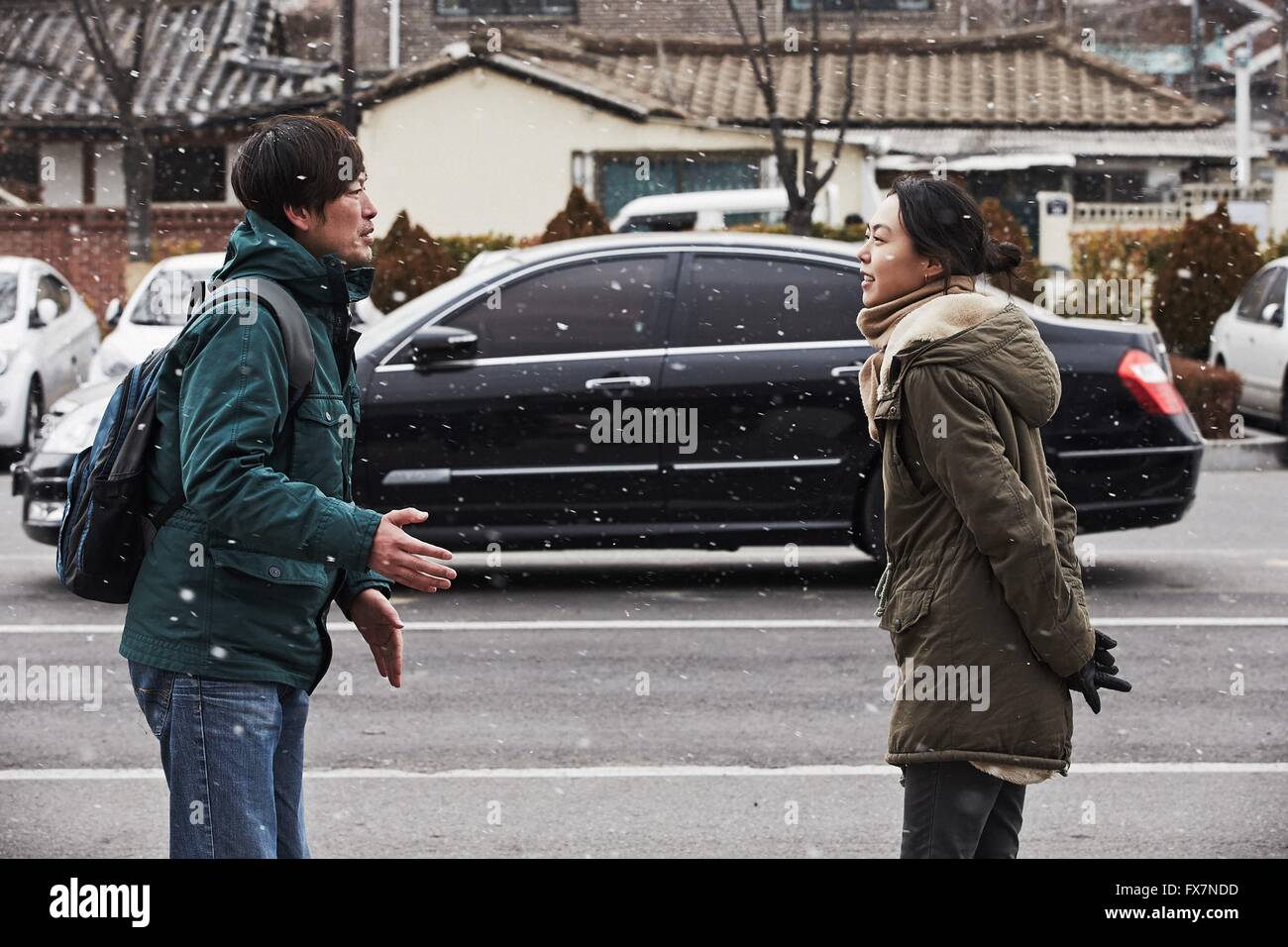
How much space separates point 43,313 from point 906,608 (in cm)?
1243

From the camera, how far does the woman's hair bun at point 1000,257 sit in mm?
3451

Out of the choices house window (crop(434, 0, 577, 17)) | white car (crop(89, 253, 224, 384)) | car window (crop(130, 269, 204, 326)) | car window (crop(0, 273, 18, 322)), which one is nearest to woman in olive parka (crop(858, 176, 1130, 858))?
white car (crop(89, 253, 224, 384))

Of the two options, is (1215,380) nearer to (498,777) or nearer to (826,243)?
(826,243)

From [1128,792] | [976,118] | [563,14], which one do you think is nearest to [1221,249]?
[976,118]

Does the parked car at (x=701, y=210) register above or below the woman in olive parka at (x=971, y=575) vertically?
above

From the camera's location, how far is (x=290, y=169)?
3055 mm

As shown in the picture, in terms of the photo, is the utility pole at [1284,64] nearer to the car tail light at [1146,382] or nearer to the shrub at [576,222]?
the shrub at [576,222]

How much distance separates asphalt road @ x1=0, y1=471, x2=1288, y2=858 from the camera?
16.8 feet

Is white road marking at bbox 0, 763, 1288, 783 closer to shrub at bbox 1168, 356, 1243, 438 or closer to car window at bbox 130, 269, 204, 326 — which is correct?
car window at bbox 130, 269, 204, 326

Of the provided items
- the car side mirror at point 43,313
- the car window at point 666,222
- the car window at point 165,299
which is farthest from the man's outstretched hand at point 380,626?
the car window at point 666,222

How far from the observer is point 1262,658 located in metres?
7.41

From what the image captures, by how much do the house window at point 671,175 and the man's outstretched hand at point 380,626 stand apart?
24220 millimetres

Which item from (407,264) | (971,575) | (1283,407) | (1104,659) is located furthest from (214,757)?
(407,264)

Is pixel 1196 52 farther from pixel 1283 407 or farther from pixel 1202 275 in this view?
pixel 1283 407
